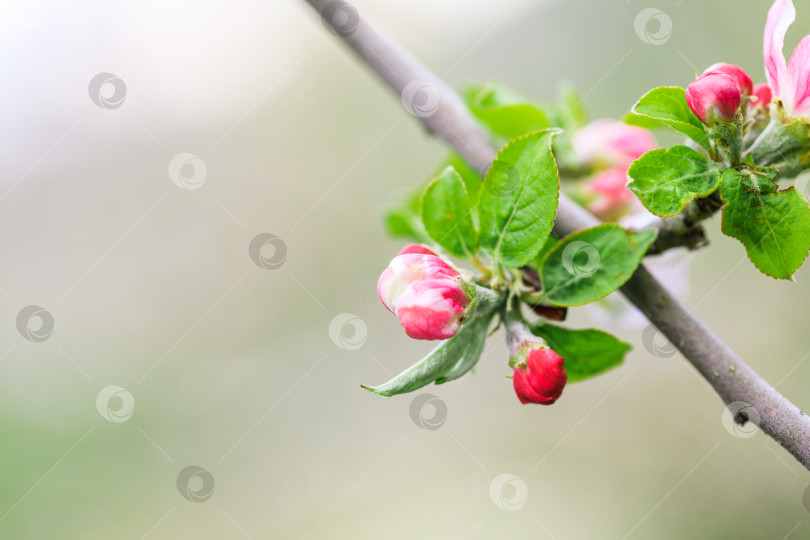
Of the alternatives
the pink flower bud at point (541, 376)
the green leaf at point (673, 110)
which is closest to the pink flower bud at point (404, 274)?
the pink flower bud at point (541, 376)

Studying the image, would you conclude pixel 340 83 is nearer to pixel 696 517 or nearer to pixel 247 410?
pixel 247 410

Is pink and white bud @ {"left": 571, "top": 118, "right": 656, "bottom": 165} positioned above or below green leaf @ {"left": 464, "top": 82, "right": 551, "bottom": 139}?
below
